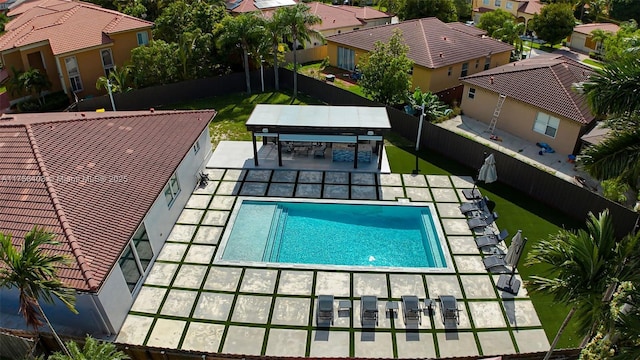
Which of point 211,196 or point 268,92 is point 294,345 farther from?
point 268,92

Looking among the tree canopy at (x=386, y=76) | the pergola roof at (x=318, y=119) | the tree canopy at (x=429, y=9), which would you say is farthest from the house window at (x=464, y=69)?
the tree canopy at (x=429, y=9)

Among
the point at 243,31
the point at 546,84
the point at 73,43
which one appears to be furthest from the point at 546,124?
the point at 73,43

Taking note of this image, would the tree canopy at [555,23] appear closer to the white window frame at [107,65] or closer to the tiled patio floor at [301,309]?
the tiled patio floor at [301,309]

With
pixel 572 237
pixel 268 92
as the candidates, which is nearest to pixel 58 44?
pixel 268 92

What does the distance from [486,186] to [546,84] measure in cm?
966

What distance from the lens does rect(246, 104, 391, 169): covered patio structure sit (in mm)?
22594

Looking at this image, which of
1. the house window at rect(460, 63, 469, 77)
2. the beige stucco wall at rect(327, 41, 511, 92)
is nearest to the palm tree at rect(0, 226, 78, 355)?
the beige stucco wall at rect(327, 41, 511, 92)

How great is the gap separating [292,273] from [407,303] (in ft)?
15.0

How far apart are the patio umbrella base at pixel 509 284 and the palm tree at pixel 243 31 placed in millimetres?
24593

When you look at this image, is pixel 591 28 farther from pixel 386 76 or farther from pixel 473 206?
pixel 473 206

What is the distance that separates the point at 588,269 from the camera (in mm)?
10156

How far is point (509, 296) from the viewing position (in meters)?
15.7

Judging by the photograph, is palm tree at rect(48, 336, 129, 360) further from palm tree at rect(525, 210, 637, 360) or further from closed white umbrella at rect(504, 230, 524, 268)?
closed white umbrella at rect(504, 230, 524, 268)

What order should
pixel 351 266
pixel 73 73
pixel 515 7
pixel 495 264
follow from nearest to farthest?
1. pixel 495 264
2. pixel 351 266
3. pixel 73 73
4. pixel 515 7
